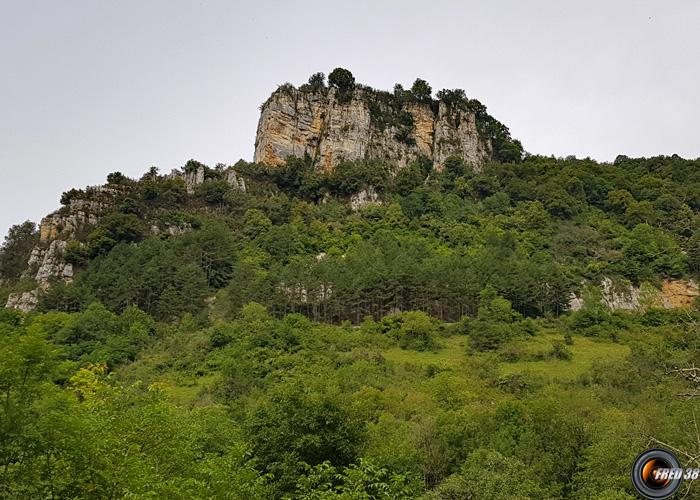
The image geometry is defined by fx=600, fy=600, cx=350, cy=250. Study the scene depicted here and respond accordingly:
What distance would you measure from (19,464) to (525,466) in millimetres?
23097

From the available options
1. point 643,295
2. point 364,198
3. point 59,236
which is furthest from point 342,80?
point 643,295

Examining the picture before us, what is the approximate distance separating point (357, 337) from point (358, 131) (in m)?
67.9

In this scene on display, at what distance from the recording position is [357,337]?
63.0 m

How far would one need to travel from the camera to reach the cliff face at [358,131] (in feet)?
397

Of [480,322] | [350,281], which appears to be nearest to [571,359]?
[480,322]

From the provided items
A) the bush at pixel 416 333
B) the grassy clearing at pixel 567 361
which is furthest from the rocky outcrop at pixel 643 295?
the bush at pixel 416 333

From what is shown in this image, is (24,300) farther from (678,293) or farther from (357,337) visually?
(678,293)

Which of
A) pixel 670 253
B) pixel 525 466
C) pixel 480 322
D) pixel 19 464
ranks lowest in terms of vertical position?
pixel 525 466

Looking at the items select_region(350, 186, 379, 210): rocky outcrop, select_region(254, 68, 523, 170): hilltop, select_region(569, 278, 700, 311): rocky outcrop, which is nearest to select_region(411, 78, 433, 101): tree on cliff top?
select_region(254, 68, 523, 170): hilltop

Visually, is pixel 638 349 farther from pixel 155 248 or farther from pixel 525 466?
pixel 155 248

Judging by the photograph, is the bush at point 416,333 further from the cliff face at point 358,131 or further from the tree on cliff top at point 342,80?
the tree on cliff top at point 342,80

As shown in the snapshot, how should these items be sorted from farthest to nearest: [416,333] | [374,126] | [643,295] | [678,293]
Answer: [374,126]
[678,293]
[643,295]
[416,333]

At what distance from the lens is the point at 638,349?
5491cm

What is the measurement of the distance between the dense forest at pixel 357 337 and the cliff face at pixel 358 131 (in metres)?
5.90
